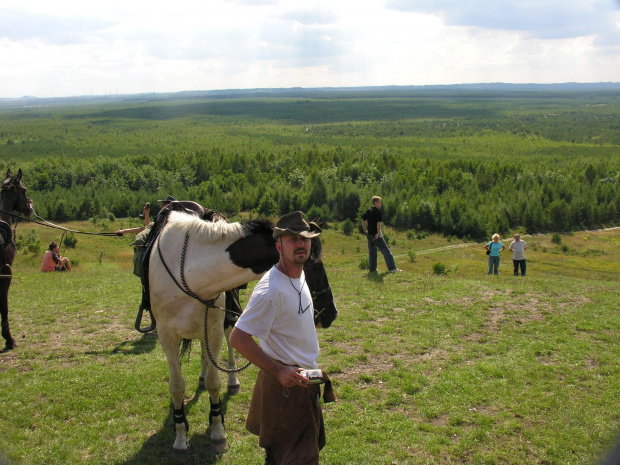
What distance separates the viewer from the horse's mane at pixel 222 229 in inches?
199

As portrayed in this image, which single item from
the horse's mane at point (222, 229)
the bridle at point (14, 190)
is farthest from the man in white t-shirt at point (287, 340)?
the bridle at point (14, 190)

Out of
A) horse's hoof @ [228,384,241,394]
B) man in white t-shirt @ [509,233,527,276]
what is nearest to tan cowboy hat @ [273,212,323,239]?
horse's hoof @ [228,384,241,394]

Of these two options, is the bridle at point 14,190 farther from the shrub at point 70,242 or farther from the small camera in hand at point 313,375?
the shrub at point 70,242

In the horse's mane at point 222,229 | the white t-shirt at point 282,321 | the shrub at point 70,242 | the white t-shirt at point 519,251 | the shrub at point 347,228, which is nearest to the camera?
the white t-shirt at point 282,321

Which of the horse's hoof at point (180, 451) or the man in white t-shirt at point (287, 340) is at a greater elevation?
the man in white t-shirt at point (287, 340)

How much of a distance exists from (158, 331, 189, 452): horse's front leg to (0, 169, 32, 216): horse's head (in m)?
4.85

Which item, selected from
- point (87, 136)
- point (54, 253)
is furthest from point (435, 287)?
point (87, 136)

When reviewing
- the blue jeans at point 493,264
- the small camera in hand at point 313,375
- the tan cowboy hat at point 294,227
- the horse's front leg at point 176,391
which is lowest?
the blue jeans at point 493,264

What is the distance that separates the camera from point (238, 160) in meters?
57.0

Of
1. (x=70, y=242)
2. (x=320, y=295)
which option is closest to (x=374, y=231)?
(x=320, y=295)

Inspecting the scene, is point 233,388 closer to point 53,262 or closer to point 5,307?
point 5,307

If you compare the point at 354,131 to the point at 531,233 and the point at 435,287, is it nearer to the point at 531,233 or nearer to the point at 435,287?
the point at 531,233

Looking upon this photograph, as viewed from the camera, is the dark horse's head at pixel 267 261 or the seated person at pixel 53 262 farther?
the seated person at pixel 53 262

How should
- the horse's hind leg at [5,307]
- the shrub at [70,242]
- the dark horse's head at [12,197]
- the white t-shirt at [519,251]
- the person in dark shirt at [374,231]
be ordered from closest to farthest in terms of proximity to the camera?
the horse's hind leg at [5,307] < the dark horse's head at [12,197] < the person in dark shirt at [374,231] < the white t-shirt at [519,251] < the shrub at [70,242]
